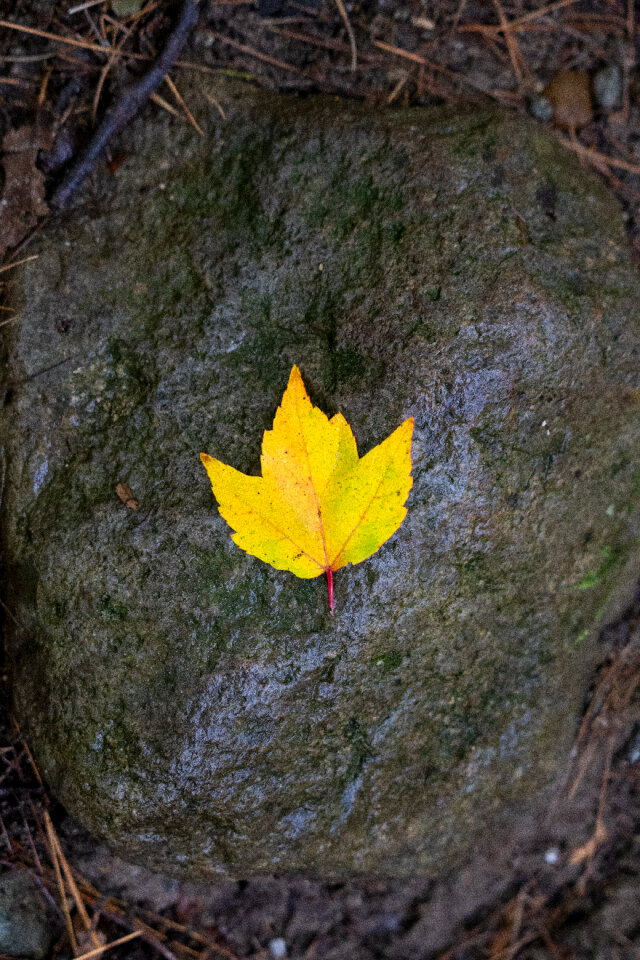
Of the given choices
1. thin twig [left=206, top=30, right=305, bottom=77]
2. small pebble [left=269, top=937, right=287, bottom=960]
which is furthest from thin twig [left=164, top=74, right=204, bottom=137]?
small pebble [left=269, top=937, right=287, bottom=960]

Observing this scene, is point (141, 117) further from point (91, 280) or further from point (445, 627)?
point (445, 627)

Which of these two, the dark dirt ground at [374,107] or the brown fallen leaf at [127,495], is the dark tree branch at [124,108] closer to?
the dark dirt ground at [374,107]

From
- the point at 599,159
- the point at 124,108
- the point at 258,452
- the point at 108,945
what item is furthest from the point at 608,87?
the point at 108,945

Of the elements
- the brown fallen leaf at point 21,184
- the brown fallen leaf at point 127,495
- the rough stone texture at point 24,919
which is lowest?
the rough stone texture at point 24,919

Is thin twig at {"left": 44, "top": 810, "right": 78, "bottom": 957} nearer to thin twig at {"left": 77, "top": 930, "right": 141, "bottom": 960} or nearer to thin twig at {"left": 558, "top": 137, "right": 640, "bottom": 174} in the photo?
thin twig at {"left": 77, "top": 930, "right": 141, "bottom": 960}

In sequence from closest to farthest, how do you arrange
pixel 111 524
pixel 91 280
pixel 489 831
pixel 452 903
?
pixel 111 524
pixel 91 280
pixel 489 831
pixel 452 903

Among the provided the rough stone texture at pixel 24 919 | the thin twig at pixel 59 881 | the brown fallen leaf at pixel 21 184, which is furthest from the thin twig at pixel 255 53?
the rough stone texture at pixel 24 919

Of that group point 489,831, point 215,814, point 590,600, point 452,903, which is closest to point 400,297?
point 590,600
